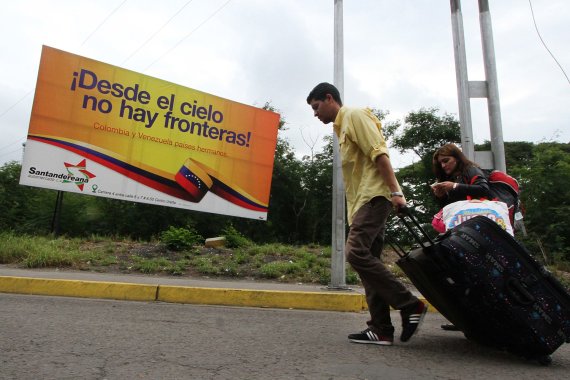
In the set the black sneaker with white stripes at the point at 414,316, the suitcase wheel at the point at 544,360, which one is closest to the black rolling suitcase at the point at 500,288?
the suitcase wheel at the point at 544,360

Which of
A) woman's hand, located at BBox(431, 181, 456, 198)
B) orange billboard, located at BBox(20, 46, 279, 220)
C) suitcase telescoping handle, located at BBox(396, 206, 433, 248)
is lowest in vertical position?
suitcase telescoping handle, located at BBox(396, 206, 433, 248)

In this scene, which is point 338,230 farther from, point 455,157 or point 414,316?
point 414,316

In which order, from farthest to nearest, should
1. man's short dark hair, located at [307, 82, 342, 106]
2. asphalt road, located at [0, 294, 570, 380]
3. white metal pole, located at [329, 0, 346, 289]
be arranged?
1. white metal pole, located at [329, 0, 346, 289]
2. man's short dark hair, located at [307, 82, 342, 106]
3. asphalt road, located at [0, 294, 570, 380]

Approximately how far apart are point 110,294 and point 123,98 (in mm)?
6547

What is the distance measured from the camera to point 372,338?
8.87 ft

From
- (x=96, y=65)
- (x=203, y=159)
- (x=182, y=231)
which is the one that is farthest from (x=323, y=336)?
(x=96, y=65)

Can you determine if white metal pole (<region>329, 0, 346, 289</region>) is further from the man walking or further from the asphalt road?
the man walking

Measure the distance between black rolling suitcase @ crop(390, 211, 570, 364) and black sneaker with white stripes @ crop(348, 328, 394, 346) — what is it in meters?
0.52

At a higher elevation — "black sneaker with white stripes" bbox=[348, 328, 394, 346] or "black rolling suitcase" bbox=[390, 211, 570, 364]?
"black rolling suitcase" bbox=[390, 211, 570, 364]

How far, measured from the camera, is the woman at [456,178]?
2.82m

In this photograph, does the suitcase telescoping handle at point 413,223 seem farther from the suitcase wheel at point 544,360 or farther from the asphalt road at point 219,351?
the suitcase wheel at point 544,360

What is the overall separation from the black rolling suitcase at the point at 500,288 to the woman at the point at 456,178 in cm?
50

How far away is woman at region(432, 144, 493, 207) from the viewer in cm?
282

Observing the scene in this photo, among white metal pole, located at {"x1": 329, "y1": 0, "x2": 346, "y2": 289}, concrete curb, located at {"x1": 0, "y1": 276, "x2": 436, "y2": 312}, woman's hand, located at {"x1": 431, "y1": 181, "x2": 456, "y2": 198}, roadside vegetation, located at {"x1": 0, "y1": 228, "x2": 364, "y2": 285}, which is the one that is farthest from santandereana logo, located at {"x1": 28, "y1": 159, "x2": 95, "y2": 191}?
woman's hand, located at {"x1": 431, "y1": 181, "x2": 456, "y2": 198}
